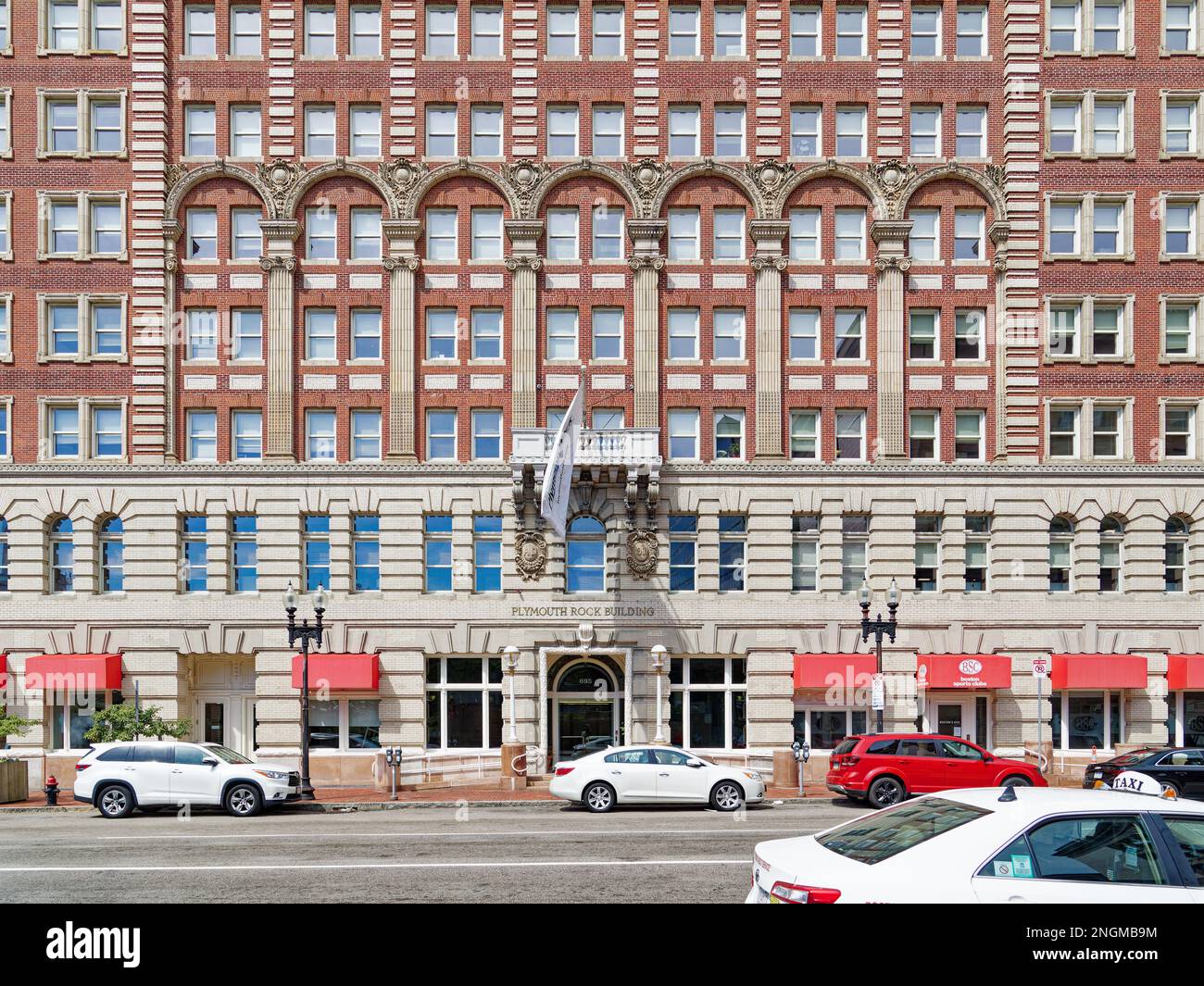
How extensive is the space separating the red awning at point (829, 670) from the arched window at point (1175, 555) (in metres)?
10.3

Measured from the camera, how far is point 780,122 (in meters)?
34.2

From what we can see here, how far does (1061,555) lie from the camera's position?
3397 cm

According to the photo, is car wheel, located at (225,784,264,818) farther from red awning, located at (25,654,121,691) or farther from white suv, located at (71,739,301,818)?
red awning, located at (25,654,121,691)

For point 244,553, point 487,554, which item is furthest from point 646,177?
point 244,553

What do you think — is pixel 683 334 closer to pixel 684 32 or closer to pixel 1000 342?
pixel 684 32

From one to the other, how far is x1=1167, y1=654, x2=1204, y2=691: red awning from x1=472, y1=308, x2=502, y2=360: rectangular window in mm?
23312

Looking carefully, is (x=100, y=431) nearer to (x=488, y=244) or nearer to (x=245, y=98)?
(x=245, y=98)

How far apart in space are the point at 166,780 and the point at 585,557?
1466 centimetres

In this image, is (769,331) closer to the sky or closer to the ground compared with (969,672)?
closer to the sky

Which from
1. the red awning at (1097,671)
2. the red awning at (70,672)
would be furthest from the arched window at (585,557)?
the red awning at (1097,671)

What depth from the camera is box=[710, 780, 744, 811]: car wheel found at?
23.4 metres

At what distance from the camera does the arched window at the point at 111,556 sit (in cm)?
3378
